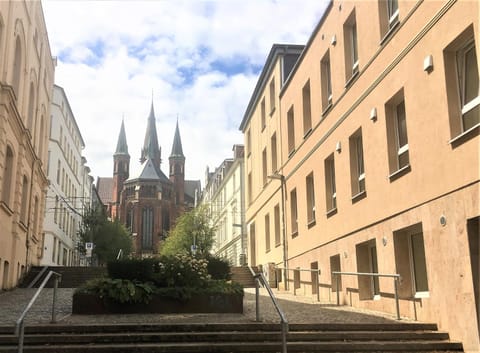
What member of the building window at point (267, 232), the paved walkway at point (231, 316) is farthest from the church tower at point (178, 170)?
the paved walkway at point (231, 316)

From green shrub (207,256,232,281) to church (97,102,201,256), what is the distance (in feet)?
252

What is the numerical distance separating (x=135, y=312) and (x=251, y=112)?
22.4m

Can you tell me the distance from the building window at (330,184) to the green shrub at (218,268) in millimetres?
3788

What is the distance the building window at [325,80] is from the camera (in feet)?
63.3

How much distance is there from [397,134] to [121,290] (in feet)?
25.0

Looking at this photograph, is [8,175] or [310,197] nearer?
[310,197]

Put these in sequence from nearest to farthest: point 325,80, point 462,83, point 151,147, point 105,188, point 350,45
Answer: point 462,83, point 350,45, point 325,80, point 151,147, point 105,188

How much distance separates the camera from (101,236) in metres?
56.3

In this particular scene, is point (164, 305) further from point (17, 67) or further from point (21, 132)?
point (17, 67)

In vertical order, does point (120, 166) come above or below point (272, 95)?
above

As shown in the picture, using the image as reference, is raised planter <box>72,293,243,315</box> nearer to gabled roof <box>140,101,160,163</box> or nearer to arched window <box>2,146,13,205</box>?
arched window <box>2,146,13,205</box>

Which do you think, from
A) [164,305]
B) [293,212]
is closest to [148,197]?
[293,212]

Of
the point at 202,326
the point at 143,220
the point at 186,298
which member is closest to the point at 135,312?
the point at 186,298

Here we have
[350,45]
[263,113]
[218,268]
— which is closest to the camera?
[218,268]
